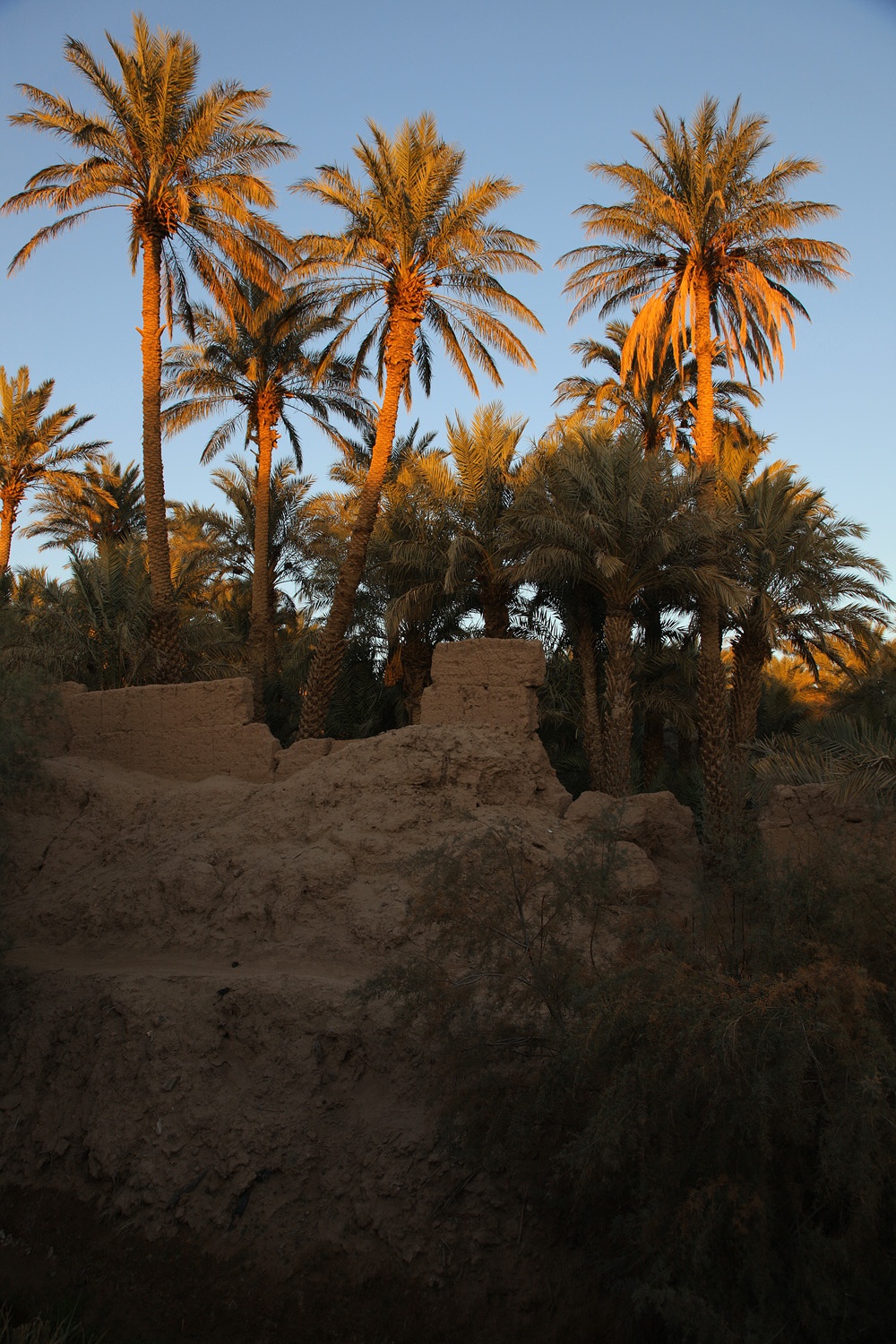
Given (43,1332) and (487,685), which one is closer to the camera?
(43,1332)

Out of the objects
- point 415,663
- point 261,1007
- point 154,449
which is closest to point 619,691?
point 415,663

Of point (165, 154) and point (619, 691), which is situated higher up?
point (165, 154)

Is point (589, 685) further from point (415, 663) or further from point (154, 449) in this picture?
point (154, 449)

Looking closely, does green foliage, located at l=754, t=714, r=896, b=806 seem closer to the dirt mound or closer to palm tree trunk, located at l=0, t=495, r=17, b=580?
the dirt mound

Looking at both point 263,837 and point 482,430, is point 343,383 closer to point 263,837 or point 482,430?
point 482,430

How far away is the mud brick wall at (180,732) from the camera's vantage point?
12.4 meters

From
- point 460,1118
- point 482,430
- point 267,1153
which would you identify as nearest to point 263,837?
point 267,1153

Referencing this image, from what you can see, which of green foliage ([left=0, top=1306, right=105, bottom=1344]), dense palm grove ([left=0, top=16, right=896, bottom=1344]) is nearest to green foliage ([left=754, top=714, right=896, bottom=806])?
dense palm grove ([left=0, top=16, right=896, bottom=1344])

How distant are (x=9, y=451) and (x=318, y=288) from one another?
1166 centimetres

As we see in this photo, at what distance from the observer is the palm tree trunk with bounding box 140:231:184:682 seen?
17.6 meters

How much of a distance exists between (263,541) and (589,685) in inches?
376

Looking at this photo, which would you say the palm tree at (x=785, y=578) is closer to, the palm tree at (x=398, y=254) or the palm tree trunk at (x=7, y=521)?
the palm tree at (x=398, y=254)

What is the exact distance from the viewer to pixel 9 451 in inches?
1046

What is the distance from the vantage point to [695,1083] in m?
5.92
